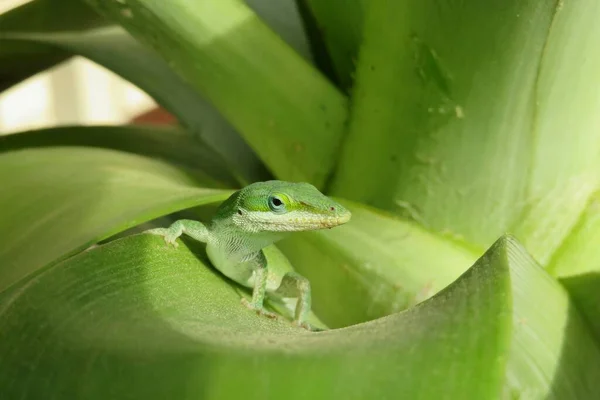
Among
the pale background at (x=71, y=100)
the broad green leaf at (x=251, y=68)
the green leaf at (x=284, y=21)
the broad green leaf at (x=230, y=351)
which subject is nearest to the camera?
the broad green leaf at (x=230, y=351)

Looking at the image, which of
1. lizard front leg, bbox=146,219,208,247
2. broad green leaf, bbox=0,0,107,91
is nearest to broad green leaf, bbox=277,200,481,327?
lizard front leg, bbox=146,219,208,247

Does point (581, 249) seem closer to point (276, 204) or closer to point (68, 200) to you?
point (276, 204)

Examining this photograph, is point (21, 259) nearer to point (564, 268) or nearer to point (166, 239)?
point (166, 239)

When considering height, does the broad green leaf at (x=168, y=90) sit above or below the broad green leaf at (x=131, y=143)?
above

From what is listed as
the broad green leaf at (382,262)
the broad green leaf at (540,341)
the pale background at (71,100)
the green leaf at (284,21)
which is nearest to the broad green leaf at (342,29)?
the green leaf at (284,21)

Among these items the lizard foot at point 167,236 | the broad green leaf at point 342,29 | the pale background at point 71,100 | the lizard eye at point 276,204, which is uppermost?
the pale background at point 71,100

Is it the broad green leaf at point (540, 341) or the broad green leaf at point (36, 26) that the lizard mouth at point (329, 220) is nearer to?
the broad green leaf at point (540, 341)

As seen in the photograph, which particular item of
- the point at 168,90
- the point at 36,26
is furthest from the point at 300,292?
the point at 36,26
